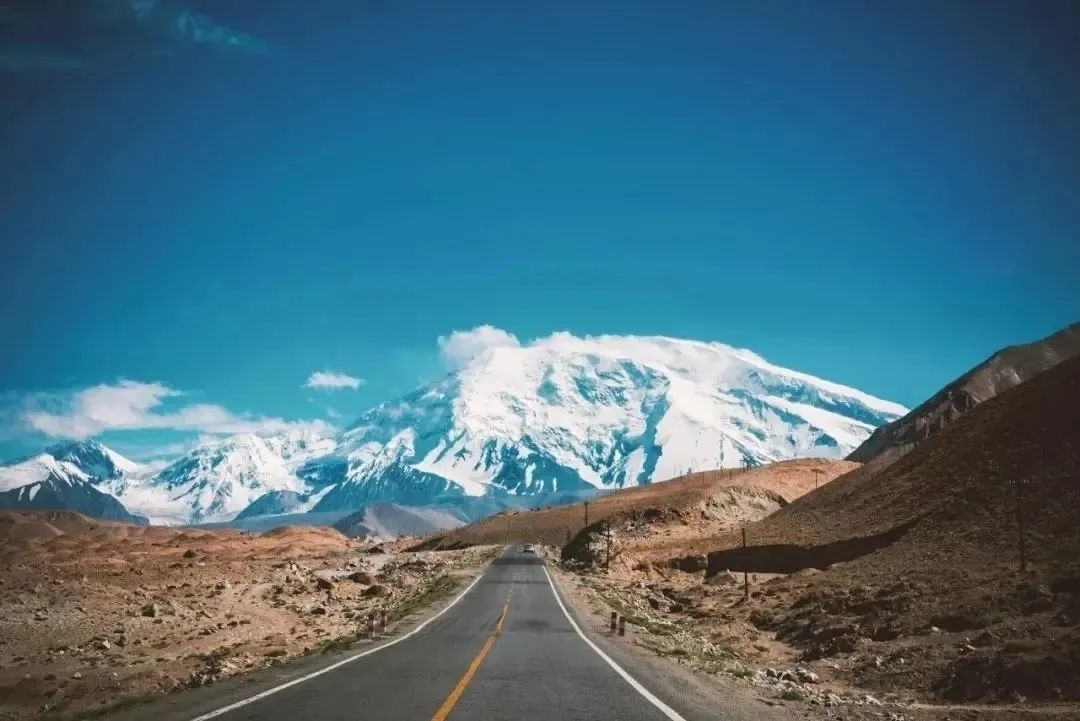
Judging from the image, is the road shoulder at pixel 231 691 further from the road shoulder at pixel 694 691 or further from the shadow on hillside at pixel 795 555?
the shadow on hillside at pixel 795 555

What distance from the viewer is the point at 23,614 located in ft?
114

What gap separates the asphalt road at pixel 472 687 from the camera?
12.8 meters

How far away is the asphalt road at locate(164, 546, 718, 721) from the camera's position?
1282 centimetres

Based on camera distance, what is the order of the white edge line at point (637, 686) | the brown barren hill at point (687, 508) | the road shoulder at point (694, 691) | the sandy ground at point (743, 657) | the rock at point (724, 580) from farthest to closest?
the brown barren hill at point (687, 508) → the rock at point (724, 580) → the sandy ground at point (743, 657) → the road shoulder at point (694, 691) → the white edge line at point (637, 686)

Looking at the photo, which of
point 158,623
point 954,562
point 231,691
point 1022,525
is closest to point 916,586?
point 954,562

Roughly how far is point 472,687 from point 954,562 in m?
30.4

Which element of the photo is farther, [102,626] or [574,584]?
[574,584]

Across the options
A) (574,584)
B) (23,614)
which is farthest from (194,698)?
(574,584)

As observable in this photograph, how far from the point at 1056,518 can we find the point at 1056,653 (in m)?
20.5

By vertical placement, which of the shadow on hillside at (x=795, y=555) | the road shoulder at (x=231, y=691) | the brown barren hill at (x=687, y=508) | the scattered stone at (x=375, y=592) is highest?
the brown barren hill at (x=687, y=508)

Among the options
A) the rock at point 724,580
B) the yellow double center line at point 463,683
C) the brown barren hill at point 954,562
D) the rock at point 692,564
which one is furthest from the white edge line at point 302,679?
the rock at point 692,564

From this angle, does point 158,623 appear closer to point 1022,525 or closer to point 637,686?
point 637,686

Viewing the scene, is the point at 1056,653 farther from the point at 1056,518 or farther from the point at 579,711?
the point at 1056,518

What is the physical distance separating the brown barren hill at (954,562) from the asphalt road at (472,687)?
9.89 metres
